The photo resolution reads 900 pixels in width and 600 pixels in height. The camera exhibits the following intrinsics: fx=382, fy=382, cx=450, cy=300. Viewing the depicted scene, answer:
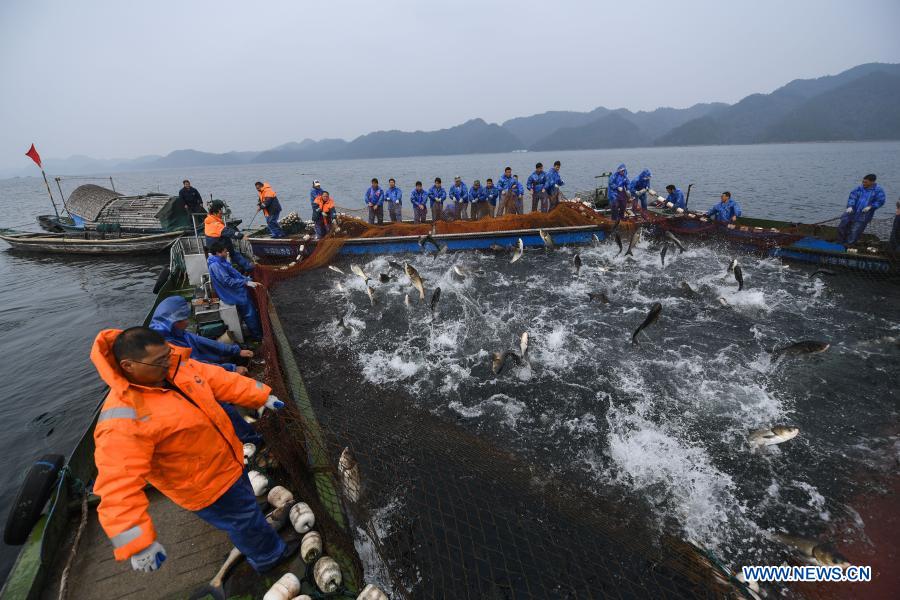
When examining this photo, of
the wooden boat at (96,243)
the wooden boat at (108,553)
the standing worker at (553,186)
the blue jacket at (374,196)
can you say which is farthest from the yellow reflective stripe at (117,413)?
the wooden boat at (96,243)

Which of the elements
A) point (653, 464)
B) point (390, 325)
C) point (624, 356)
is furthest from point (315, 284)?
point (653, 464)

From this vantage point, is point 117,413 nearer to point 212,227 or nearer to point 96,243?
point 212,227

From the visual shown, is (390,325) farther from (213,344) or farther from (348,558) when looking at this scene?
(348,558)

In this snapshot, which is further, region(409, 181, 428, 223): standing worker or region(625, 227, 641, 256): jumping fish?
region(409, 181, 428, 223): standing worker

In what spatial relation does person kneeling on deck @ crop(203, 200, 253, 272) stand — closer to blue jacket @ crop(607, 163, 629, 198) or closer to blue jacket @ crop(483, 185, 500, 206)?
blue jacket @ crop(483, 185, 500, 206)

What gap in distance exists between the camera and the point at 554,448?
19.9 feet

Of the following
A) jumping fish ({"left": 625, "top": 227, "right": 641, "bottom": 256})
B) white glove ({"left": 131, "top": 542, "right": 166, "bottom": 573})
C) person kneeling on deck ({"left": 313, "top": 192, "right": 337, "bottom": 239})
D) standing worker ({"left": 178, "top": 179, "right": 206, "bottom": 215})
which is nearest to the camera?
white glove ({"left": 131, "top": 542, "right": 166, "bottom": 573})

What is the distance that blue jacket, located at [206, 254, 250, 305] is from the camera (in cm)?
715

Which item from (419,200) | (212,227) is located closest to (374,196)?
(419,200)

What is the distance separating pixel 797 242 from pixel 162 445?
1728 centimetres

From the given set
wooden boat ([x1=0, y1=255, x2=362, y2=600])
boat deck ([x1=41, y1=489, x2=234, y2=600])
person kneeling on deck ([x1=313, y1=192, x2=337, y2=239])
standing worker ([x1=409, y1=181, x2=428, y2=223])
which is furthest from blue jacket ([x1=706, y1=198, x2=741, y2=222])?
boat deck ([x1=41, y1=489, x2=234, y2=600])

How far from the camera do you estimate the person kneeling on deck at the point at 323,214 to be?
50.5 feet

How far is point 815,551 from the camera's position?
4.22 meters

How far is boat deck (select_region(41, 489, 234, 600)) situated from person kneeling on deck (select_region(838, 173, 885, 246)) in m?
17.0
